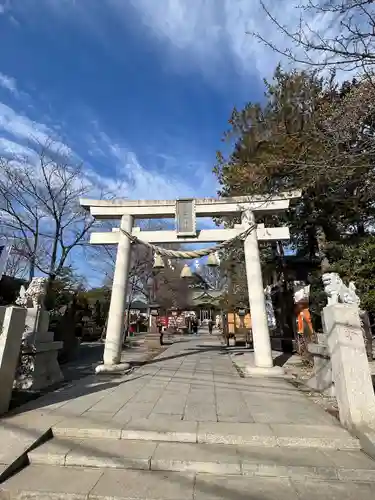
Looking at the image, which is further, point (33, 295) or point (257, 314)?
point (257, 314)

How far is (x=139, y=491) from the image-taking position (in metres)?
2.73

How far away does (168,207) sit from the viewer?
9500mm

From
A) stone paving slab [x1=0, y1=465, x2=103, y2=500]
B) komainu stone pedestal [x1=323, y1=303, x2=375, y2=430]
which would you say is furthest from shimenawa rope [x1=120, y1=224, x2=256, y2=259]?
stone paving slab [x1=0, y1=465, x2=103, y2=500]

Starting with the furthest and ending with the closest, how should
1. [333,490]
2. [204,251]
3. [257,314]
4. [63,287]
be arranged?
[63,287], [204,251], [257,314], [333,490]

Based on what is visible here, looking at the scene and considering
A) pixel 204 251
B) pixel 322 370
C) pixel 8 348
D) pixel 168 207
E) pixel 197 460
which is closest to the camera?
pixel 197 460

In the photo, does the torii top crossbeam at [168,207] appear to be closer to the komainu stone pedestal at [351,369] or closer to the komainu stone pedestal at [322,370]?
the komainu stone pedestal at [322,370]

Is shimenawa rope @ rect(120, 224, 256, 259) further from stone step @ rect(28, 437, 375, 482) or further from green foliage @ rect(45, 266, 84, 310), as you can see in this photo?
green foliage @ rect(45, 266, 84, 310)

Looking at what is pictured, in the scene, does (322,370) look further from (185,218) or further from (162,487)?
(185,218)

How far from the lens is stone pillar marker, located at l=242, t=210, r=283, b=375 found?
7.98 metres

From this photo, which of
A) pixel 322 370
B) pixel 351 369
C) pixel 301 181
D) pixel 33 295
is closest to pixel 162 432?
pixel 351 369

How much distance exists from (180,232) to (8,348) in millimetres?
5705

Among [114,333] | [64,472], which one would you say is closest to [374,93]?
[64,472]

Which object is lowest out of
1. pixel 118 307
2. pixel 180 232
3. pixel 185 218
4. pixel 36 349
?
pixel 36 349

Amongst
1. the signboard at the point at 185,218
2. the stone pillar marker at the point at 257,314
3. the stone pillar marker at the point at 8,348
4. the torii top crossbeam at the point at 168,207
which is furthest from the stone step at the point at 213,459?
the torii top crossbeam at the point at 168,207
